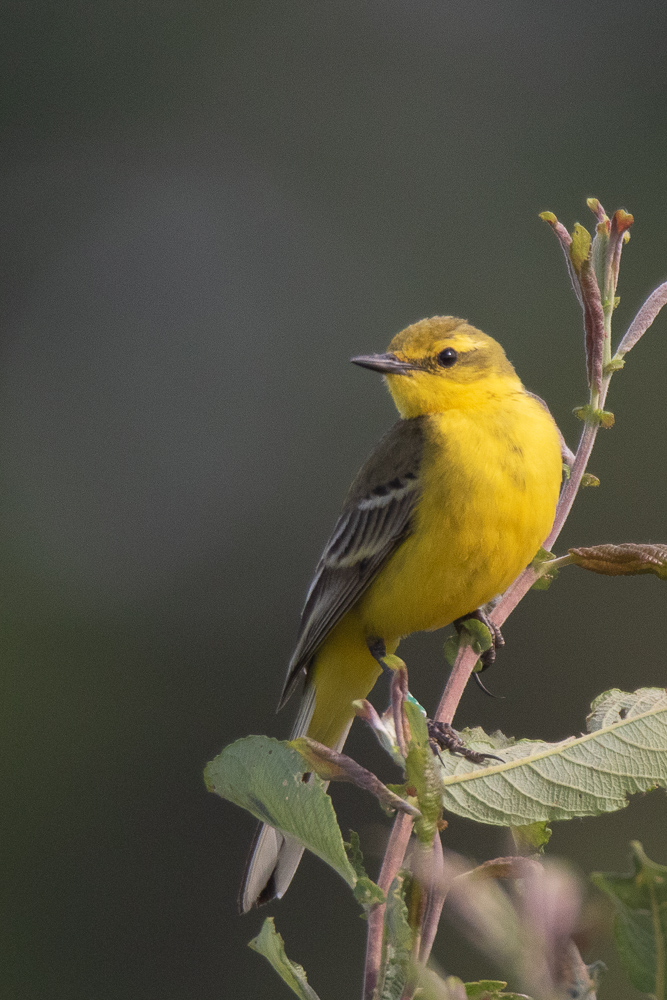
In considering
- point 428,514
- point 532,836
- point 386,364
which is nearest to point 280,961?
point 532,836

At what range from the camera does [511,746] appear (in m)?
1.58

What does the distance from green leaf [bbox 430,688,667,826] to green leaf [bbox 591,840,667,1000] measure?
0.54 meters

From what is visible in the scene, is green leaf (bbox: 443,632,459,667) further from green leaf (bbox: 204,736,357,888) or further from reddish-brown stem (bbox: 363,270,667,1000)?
green leaf (bbox: 204,736,357,888)

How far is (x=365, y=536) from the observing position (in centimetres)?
320

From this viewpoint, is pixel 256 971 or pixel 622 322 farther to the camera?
pixel 622 322

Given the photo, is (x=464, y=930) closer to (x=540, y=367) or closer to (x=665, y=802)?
(x=665, y=802)

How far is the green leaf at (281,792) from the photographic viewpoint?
46.0 inches

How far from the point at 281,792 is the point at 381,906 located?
0.16 meters

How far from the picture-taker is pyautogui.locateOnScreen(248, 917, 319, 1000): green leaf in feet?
3.84

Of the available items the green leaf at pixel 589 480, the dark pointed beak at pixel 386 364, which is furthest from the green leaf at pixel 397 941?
the dark pointed beak at pixel 386 364

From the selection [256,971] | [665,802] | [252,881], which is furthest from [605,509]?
[252,881]

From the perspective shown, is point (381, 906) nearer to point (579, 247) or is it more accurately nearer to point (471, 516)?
point (579, 247)

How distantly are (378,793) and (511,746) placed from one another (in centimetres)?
50

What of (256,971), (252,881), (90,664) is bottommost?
(256,971)
